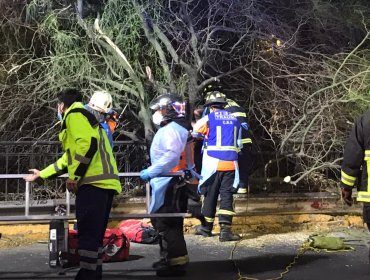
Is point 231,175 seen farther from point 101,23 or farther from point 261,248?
point 101,23

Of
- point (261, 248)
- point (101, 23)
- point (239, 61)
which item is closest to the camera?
point (261, 248)

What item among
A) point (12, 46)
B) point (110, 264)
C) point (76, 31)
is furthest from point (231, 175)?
point (12, 46)

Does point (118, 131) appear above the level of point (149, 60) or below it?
below

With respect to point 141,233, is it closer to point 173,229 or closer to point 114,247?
point 114,247

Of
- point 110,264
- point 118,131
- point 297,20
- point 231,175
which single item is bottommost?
point 110,264

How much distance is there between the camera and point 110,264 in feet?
20.4

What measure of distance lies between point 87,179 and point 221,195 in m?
3.09

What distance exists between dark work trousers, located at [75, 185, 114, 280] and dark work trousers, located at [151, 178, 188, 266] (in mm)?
984

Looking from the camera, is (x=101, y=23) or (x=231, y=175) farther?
(x=101, y=23)

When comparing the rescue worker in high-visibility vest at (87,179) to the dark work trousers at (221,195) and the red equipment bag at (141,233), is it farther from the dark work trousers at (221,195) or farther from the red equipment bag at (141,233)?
the dark work trousers at (221,195)

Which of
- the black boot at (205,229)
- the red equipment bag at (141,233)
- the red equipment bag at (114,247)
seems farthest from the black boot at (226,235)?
the red equipment bag at (114,247)

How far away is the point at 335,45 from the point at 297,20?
76 centimetres

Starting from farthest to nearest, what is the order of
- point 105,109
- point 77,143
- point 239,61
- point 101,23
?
point 239,61, point 101,23, point 105,109, point 77,143

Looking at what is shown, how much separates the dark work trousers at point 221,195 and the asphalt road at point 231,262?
1.22 ft
